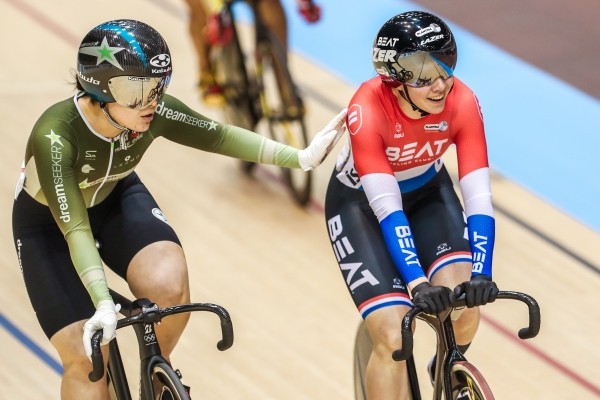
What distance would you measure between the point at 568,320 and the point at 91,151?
10.3ft

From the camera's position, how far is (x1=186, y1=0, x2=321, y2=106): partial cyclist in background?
296 inches

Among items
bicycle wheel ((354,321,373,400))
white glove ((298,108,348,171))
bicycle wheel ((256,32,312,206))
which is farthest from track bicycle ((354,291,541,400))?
bicycle wheel ((256,32,312,206))

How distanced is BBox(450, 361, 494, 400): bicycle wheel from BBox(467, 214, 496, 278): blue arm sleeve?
0.34 m

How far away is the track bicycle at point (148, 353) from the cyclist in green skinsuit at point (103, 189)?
0.07 metres

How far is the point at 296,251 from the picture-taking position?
7172mm

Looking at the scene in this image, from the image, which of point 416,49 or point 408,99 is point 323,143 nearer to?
point 408,99

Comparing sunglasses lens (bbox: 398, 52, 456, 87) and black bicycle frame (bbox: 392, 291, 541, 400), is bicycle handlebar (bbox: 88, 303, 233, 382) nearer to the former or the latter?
black bicycle frame (bbox: 392, 291, 541, 400)

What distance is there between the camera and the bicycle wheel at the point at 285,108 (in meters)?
7.39

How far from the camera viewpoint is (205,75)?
7859mm

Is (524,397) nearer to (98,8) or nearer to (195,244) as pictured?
(195,244)

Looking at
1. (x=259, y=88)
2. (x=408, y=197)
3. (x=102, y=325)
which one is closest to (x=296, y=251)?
→ (x=259, y=88)

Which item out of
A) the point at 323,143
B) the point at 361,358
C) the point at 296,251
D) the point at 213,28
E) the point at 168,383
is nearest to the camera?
the point at 168,383

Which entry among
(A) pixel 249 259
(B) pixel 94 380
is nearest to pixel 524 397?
(A) pixel 249 259

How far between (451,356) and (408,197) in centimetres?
75
